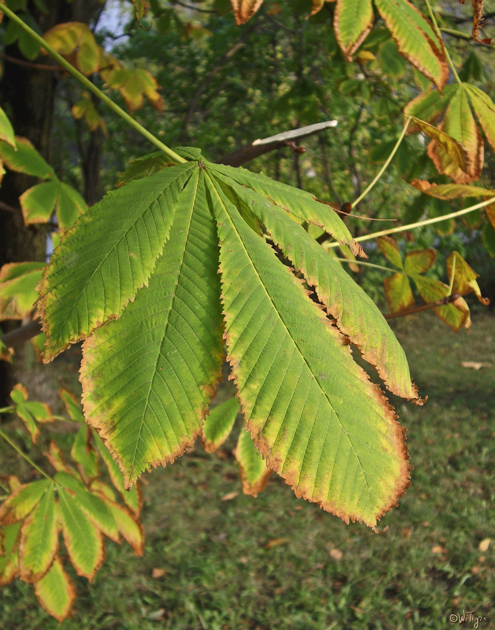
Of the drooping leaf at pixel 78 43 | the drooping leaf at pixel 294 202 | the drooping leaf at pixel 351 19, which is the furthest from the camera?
the drooping leaf at pixel 78 43

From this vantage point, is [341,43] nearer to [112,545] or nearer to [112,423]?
[112,423]

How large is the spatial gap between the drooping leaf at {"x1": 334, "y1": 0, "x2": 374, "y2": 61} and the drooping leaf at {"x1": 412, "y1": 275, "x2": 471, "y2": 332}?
1.50 feet

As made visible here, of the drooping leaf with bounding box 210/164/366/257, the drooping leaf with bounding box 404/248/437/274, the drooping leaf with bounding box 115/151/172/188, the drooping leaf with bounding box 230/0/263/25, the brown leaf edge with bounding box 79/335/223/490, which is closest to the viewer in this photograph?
the brown leaf edge with bounding box 79/335/223/490

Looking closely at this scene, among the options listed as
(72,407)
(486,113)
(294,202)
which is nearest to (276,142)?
(294,202)

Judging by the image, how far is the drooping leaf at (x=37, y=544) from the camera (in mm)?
1174

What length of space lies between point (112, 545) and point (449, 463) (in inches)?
77.5

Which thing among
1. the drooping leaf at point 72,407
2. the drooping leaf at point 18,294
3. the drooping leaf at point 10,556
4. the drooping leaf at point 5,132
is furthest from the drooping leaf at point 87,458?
the drooping leaf at point 5,132

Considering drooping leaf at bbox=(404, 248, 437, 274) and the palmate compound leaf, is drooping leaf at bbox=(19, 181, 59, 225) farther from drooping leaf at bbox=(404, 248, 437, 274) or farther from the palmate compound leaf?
the palmate compound leaf

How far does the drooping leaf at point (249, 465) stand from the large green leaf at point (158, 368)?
0.59 metres

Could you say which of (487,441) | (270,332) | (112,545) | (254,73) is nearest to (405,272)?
(270,332)

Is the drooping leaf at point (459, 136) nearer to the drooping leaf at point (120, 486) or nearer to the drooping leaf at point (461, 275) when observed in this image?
the drooping leaf at point (461, 275)

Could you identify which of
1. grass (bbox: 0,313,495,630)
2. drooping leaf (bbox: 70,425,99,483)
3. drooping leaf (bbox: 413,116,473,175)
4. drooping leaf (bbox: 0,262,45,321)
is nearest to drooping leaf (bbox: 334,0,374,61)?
drooping leaf (bbox: 413,116,473,175)

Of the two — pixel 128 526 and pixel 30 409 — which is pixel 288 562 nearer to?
pixel 128 526

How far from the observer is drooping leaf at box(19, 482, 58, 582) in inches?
46.2
